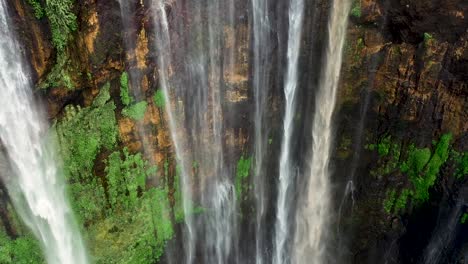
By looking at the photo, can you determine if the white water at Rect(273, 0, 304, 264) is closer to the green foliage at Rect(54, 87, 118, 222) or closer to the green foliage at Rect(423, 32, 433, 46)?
the green foliage at Rect(423, 32, 433, 46)

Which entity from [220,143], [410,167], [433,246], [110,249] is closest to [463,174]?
[410,167]

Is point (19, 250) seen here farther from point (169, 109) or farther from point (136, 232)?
point (169, 109)

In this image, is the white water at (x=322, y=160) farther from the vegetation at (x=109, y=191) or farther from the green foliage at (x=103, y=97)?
the green foliage at (x=103, y=97)

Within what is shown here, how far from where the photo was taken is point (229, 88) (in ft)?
34.0

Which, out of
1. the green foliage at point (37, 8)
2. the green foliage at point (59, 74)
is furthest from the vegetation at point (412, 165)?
the green foliage at point (37, 8)

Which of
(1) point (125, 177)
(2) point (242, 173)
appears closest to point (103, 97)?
(1) point (125, 177)

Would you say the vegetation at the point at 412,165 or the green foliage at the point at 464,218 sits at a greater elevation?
the vegetation at the point at 412,165

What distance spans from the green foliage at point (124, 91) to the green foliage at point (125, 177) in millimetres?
1156

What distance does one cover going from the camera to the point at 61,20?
820 cm

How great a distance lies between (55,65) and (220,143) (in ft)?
13.5

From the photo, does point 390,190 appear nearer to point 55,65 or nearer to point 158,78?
point 158,78

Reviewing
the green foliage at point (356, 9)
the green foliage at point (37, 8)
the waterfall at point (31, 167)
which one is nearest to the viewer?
the green foliage at point (37, 8)

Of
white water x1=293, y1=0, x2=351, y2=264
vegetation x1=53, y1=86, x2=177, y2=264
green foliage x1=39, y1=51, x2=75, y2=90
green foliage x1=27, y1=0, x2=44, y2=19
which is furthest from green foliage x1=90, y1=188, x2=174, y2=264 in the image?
green foliage x1=27, y1=0, x2=44, y2=19

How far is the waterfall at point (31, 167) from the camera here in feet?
26.9
